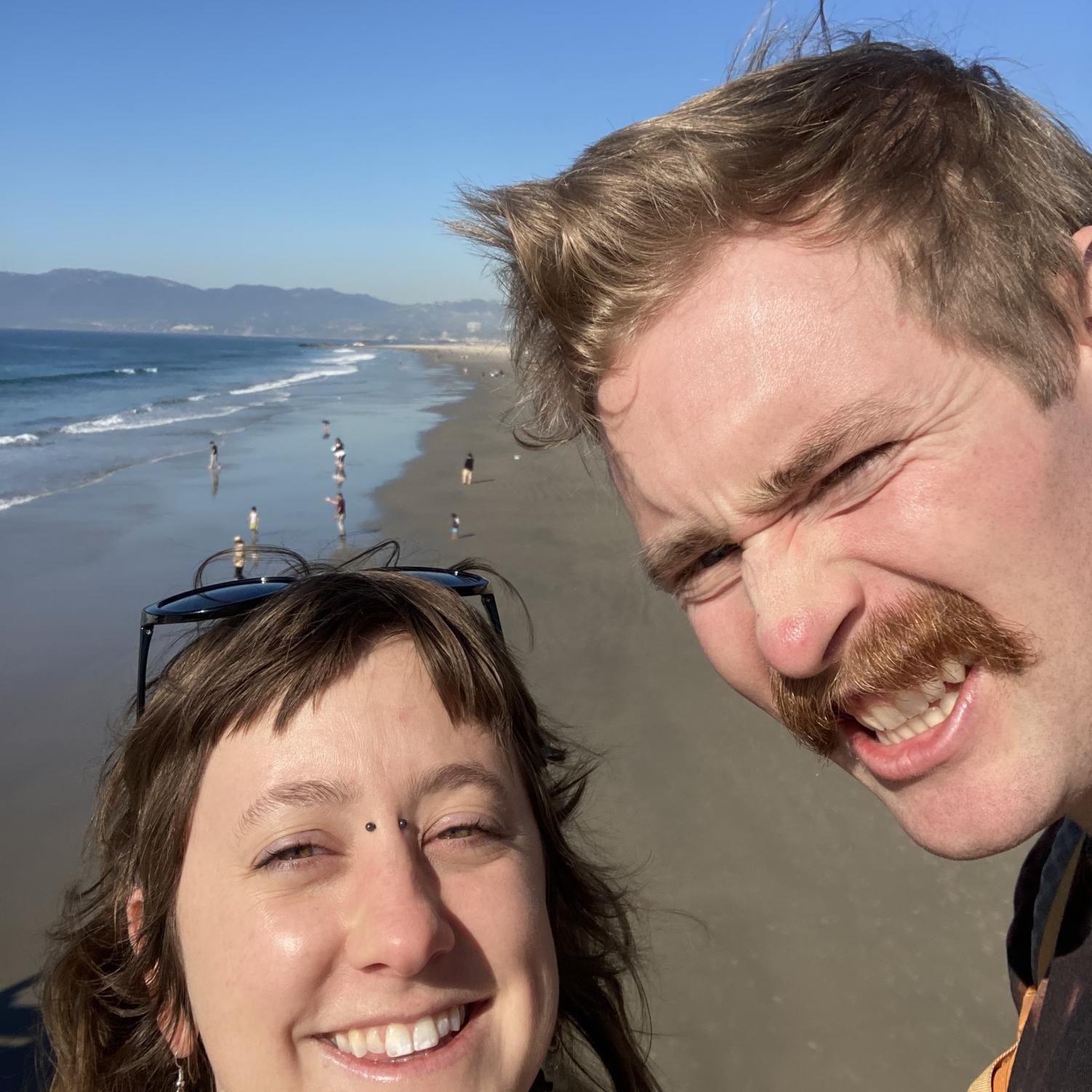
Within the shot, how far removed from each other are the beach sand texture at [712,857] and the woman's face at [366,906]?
1.60 meters

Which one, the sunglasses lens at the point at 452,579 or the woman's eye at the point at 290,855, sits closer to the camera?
the woman's eye at the point at 290,855

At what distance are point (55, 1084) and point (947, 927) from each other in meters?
6.29

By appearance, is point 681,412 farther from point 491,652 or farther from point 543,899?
point 543,899

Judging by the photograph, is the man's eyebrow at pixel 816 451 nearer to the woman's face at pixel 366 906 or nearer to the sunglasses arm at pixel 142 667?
the woman's face at pixel 366 906

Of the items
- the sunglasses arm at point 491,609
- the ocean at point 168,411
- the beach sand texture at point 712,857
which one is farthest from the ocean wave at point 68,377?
the sunglasses arm at point 491,609

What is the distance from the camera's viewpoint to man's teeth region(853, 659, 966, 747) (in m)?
1.77

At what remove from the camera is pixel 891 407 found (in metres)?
1.66

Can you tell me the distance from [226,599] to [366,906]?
921 mm

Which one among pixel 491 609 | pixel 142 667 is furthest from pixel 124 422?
pixel 491 609

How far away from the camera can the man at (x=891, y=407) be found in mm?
1672

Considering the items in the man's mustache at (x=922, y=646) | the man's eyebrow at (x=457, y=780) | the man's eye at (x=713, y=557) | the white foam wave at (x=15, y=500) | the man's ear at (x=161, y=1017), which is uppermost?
the man's eye at (x=713, y=557)

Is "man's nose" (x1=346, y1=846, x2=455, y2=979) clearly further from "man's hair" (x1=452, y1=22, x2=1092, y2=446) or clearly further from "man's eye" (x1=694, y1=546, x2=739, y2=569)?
"man's hair" (x1=452, y1=22, x2=1092, y2=446)

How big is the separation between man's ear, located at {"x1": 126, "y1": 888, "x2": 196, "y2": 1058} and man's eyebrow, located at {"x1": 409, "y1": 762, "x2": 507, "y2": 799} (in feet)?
2.60

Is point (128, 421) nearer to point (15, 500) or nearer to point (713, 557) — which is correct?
point (15, 500)
